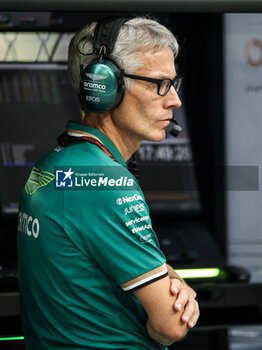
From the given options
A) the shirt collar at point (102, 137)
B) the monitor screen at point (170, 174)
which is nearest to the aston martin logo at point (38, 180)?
the shirt collar at point (102, 137)

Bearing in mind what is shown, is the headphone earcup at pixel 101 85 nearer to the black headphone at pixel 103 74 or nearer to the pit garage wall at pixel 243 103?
the black headphone at pixel 103 74

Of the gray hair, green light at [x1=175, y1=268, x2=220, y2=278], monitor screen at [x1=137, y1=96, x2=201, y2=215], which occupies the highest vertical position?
the gray hair

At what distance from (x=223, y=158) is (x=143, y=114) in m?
1.65

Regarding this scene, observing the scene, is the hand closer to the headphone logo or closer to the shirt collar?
the shirt collar

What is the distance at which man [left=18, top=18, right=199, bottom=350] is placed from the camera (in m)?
1.28

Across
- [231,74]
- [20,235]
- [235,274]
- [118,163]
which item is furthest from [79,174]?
[231,74]

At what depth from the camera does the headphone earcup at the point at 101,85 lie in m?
1.42

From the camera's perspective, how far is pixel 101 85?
1.43 m

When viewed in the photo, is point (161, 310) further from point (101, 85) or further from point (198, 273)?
point (198, 273)

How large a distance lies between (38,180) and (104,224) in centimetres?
22

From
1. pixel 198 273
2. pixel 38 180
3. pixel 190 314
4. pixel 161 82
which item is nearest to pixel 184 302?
pixel 190 314

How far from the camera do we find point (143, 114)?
4.92 ft

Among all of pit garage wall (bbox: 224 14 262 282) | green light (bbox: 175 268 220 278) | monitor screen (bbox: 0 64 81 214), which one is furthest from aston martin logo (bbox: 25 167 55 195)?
pit garage wall (bbox: 224 14 262 282)

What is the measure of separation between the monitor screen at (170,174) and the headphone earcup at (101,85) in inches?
59.8
